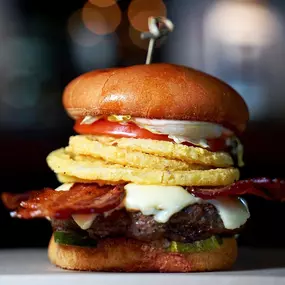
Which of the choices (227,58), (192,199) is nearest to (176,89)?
(192,199)

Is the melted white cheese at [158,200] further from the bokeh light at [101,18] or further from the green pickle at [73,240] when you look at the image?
the bokeh light at [101,18]

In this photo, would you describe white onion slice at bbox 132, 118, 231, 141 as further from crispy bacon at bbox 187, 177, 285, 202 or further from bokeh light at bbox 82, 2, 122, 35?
bokeh light at bbox 82, 2, 122, 35

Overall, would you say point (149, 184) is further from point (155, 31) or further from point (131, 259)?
point (155, 31)

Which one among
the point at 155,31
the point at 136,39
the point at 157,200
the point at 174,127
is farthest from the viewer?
the point at 136,39

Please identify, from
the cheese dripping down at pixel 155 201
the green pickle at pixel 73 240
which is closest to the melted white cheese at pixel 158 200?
the cheese dripping down at pixel 155 201

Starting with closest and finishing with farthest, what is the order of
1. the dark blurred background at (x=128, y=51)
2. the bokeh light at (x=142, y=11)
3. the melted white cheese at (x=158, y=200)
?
1. the melted white cheese at (x=158, y=200)
2. the dark blurred background at (x=128, y=51)
3. the bokeh light at (x=142, y=11)

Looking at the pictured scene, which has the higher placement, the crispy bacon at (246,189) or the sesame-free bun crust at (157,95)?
the sesame-free bun crust at (157,95)

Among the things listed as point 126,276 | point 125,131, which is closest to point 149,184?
point 125,131
